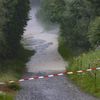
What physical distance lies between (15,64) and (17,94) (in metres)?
20.0

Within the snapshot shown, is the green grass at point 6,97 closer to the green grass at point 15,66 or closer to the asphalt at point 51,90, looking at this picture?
the asphalt at point 51,90

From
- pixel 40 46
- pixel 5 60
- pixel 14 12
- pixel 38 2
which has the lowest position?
pixel 38 2

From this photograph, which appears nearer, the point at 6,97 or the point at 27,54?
the point at 6,97

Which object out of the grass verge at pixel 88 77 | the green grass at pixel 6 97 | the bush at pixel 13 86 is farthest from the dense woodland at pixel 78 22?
the green grass at pixel 6 97

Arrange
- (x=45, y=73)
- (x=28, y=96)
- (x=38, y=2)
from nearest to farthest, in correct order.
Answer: (x=28, y=96) < (x=45, y=73) < (x=38, y=2)

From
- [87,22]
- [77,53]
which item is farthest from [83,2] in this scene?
[77,53]

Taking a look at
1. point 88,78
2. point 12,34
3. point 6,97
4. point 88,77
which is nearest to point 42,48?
point 12,34

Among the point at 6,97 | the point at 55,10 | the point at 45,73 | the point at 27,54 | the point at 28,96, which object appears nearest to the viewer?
the point at 6,97

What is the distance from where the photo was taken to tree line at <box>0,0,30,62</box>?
47.1 metres

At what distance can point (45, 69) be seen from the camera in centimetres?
4838

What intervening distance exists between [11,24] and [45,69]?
6926 mm

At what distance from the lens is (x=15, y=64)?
4981 centimetres

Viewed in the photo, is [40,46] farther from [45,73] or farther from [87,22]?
[45,73]

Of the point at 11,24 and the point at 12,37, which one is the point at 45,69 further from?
the point at 12,37
